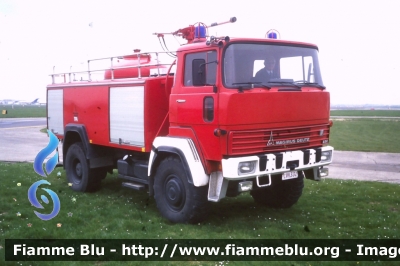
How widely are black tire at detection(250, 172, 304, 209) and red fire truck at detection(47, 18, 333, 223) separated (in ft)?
0.06

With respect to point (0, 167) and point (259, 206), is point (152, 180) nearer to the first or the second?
point (259, 206)

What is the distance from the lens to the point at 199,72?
6492 millimetres

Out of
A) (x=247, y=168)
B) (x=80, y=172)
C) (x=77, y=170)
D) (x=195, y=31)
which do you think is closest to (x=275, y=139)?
(x=247, y=168)

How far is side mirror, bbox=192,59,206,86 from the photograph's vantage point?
6.49 meters

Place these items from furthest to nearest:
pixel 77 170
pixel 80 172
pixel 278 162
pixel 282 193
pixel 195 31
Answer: pixel 77 170 → pixel 80 172 → pixel 282 193 → pixel 195 31 → pixel 278 162

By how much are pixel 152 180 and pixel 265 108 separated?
2.42 metres

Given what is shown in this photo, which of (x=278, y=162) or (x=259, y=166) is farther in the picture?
(x=278, y=162)

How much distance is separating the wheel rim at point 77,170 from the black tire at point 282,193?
4050 millimetres

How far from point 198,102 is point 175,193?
1.53 metres

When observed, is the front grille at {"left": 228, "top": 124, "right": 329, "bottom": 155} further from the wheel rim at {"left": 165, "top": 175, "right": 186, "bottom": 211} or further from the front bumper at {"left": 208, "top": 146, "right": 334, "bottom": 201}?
the wheel rim at {"left": 165, "top": 175, "right": 186, "bottom": 211}

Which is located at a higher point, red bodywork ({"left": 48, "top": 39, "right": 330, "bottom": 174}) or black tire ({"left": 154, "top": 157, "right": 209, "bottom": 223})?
red bodywork ({"left": 48, "top": 39, "right": 330, "bottom": 174})

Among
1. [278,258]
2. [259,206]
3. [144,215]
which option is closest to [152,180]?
[144,215]

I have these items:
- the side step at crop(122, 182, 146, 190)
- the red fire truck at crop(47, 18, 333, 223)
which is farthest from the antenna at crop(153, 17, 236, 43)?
the side step at crop(122, 182, 146, 190)

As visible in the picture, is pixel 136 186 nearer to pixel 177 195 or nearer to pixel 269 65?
pixel 177 195
